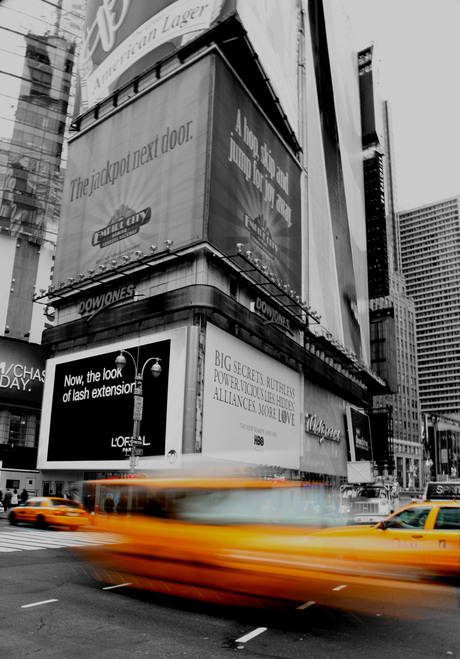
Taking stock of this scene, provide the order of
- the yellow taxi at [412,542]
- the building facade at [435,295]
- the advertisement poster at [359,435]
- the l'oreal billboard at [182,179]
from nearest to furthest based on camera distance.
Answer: the yellow taxi at [412,542] < the l'oreal billboard at [182,179] < the advertisement poster at [359,435] < the building facade at [435,295]

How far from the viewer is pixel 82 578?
36.7ft

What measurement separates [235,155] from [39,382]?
1264 inches

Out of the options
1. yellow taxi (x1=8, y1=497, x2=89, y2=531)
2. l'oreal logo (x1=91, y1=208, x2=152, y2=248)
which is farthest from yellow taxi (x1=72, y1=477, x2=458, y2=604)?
l'oreal logo (x1=91, y1=208, x2=152, y2=248)

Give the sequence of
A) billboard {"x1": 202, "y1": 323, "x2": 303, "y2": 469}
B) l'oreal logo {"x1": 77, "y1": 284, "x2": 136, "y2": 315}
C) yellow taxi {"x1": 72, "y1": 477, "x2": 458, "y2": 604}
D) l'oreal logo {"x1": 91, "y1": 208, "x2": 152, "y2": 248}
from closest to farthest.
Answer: yellow taxi {"x1": 72, "y1": 477, "x2": 458, "y2": 604} → billboard {"x1": 202, "y1": 323, "x2": 303, "y2": 469} → l'oreal logo {"x1": 91, "y1": 208, "x2": 152, "y2": 248} → l'oreal logo {"x1": 77, "y1": 284, "x2": 136, "y2": 315}

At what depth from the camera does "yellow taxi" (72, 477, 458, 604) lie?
8.43m

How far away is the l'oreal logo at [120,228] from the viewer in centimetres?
3778

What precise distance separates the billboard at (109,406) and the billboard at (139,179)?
679 cm

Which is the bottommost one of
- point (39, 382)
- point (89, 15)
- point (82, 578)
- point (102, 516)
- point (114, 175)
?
point (82, 578)

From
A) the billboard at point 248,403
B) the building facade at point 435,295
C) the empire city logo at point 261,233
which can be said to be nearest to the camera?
the billboard at point 248,403

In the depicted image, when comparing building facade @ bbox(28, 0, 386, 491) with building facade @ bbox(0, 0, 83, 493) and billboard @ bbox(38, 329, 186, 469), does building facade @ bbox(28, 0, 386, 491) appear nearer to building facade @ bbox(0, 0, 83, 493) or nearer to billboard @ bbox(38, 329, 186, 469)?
billboard @ bbox(38, 329, 186, 469)

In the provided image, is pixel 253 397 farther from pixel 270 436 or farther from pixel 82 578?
pixel 82 578

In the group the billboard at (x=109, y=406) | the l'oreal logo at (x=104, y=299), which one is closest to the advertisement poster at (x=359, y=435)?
the billboard at (x=109, y=406)

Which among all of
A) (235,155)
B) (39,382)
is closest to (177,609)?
(235,155)

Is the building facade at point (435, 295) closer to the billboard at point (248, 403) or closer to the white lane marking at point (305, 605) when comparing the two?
the billboard at point (248, 403)
